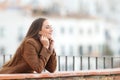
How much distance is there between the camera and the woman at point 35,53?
600cm

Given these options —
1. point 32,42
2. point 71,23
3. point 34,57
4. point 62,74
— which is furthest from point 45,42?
point 71,23

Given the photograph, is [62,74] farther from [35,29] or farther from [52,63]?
[35,29]

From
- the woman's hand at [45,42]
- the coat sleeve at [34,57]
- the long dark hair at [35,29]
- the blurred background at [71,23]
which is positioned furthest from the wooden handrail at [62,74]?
the blurred background at [71,23]

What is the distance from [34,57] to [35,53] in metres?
0.05

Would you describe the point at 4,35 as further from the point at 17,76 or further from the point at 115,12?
the point at 17,76

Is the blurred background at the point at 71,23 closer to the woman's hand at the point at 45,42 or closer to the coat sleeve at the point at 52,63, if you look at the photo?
the coat sleeve at the point at 52,63

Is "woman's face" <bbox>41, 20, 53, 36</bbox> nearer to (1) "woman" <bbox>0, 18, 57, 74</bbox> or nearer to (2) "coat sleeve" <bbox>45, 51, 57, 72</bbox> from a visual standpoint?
(1) "woman" <bbox>0, 18, 57, 74</bbox>

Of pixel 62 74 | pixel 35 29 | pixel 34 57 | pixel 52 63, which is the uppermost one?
pixel 35 29

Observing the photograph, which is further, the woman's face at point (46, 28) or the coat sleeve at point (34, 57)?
the woman's face at point (46, 28)

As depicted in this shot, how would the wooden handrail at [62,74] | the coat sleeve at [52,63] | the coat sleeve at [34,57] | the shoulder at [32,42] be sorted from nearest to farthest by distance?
the wooden handrail at [62,74] < the coat sleeve at [34,57] < the shoulder at [32,42] < the coat sleeve at [52,63]

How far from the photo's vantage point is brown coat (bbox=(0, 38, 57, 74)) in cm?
598

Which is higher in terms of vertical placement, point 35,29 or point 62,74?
point 35,29

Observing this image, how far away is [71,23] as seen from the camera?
71.9 meters

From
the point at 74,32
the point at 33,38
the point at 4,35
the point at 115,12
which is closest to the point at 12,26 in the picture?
the point at 4,35
